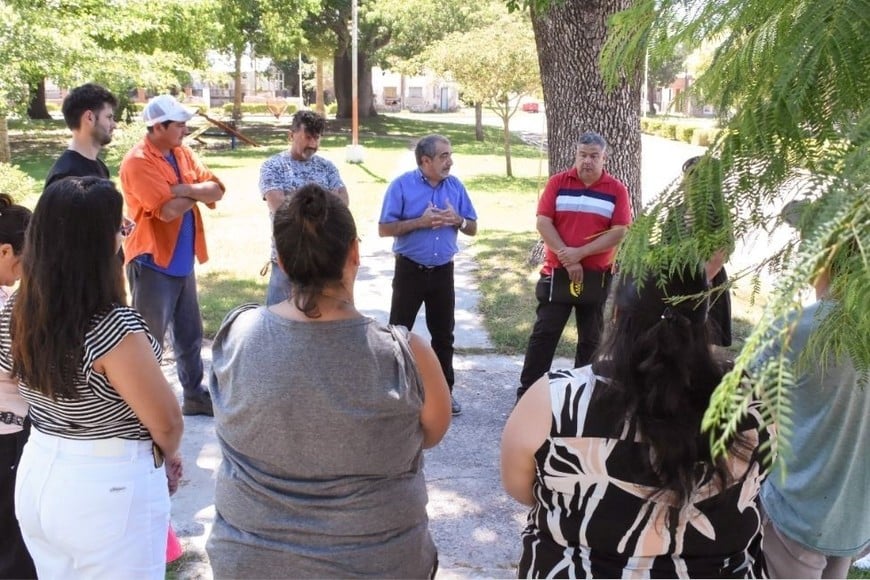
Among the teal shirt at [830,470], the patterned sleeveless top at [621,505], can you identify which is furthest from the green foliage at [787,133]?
the teal shirt at [830,470]

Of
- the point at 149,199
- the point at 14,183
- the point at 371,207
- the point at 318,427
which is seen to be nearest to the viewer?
the point at 318,427

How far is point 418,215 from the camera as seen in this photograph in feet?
19.6

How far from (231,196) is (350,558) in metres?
16.0

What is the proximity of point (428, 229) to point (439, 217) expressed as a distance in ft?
0.38

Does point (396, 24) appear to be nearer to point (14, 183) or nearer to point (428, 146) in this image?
point (14, 183)

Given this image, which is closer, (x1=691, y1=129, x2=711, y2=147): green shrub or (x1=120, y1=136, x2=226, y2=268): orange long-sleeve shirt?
(x1=691, y1=129, x2=711, y2=147): green shrub

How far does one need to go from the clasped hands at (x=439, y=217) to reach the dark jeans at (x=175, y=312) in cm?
159

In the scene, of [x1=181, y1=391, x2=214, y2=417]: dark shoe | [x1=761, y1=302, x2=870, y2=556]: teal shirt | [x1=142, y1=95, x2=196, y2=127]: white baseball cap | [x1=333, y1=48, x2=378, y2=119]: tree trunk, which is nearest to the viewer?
[x1=761, y1=302, x2=870, y2=556]: teal shirt

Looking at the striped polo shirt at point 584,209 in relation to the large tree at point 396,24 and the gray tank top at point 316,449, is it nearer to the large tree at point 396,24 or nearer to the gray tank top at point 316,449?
the gray tank top at point 316,449

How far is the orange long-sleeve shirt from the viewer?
17.2 feet

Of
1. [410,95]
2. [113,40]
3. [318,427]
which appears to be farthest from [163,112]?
[410,95]

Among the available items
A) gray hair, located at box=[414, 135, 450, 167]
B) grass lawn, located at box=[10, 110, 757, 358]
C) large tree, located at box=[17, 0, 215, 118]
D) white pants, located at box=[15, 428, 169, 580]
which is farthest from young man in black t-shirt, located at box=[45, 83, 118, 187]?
large tree, located at box=[17, 0, 215, 118]

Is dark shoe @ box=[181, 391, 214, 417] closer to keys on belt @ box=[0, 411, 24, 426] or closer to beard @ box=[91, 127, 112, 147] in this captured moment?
beard @ box=[91, 127, 112, 147]

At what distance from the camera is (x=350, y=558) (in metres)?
2.38
